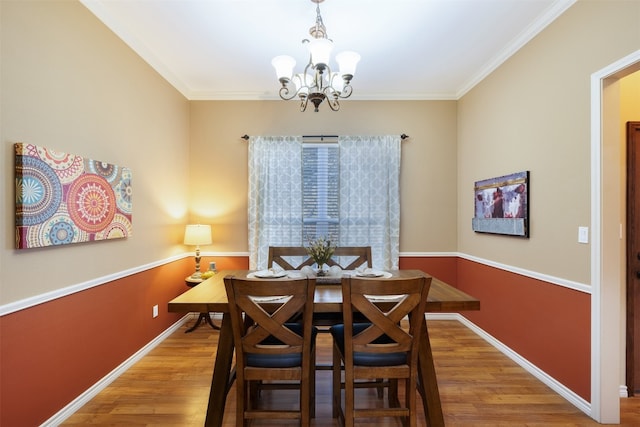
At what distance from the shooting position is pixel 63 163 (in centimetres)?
A: 190

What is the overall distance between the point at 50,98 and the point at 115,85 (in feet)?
2.25

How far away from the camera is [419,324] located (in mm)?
1617

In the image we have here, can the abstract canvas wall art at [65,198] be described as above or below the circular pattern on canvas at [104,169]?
below

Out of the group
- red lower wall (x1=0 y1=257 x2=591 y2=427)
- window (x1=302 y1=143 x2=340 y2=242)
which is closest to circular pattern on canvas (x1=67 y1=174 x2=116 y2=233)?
red lower wall (x1=0 y1=257 x2=591 y2=427)

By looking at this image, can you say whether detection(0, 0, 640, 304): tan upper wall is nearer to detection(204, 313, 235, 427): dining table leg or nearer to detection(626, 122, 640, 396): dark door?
detection(626, 122, 640, 396): dark door

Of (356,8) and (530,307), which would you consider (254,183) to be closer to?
(356,8)

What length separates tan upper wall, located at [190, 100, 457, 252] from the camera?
151 inches

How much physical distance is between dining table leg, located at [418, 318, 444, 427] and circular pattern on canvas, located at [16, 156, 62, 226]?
2301 millimetres

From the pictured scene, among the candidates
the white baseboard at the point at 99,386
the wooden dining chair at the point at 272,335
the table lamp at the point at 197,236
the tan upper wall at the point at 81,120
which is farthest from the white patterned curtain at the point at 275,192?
the wooden dining chair at the point at 272,335

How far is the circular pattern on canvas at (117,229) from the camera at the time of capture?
2279 mm

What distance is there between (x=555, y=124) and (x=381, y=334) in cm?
208

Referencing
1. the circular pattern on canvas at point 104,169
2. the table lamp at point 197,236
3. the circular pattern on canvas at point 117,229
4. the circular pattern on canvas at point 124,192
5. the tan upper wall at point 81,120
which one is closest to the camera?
the tan upper wall at point 81,120

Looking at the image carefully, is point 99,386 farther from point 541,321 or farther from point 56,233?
point 541,321

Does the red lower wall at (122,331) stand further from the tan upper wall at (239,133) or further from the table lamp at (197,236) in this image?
the table lamp at (197,236)
